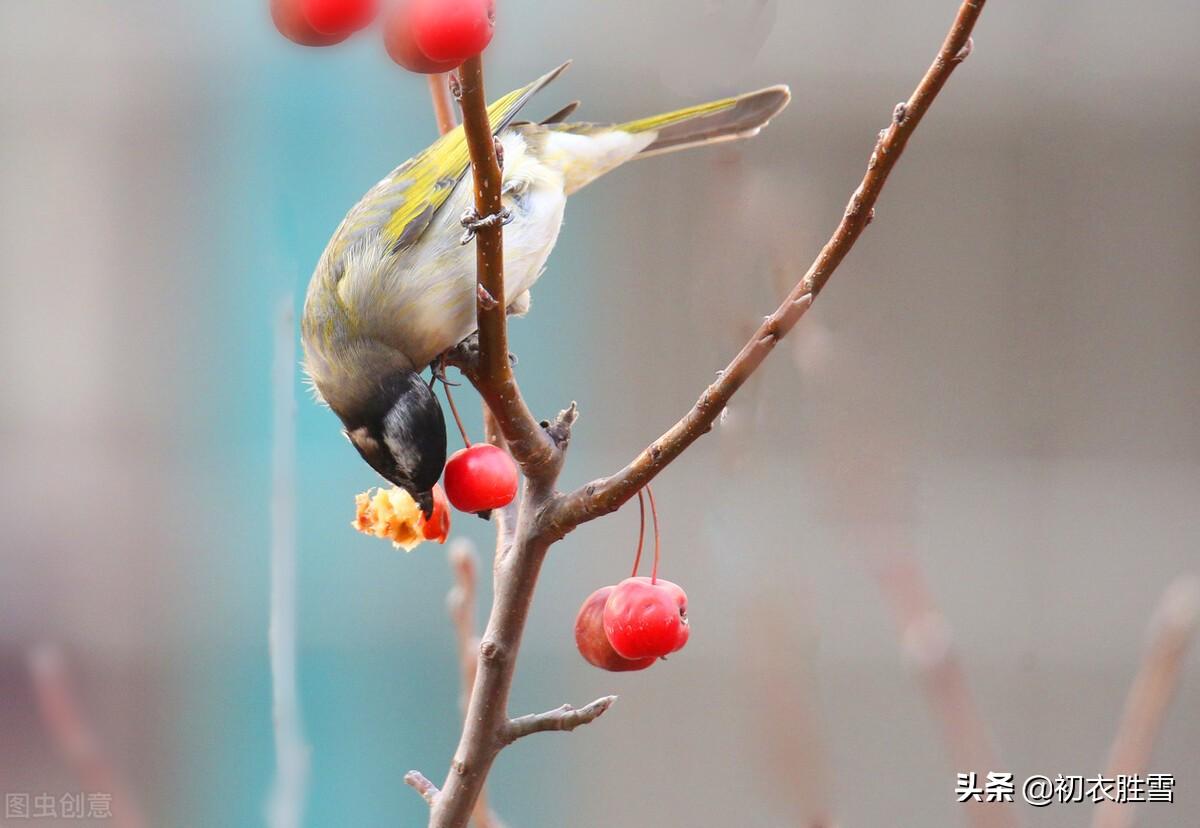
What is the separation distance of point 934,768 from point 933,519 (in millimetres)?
1463

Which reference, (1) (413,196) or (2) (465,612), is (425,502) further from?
(1) (413,196)

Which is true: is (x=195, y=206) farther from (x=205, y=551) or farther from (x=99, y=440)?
(x=205, y=551)

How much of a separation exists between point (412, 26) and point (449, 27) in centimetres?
4

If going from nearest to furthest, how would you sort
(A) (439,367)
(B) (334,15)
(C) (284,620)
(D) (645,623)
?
(B) (334,15) < (C) (284,620) < (D) (645,623) < (A) (439,367)

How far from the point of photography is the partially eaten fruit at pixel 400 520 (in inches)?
83.4

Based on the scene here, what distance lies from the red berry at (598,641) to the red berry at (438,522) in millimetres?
297

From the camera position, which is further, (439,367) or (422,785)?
(439,367)

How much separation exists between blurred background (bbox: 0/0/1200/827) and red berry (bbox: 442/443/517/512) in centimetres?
421

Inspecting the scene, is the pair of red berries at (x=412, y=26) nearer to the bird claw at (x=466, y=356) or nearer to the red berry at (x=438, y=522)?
the bird claw at (x=466, y=356)

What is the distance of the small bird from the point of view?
2885 millimetres

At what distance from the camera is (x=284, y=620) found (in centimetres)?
175

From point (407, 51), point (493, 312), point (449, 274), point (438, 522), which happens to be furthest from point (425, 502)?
point (407, 51)

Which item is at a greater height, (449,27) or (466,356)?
(449,27)

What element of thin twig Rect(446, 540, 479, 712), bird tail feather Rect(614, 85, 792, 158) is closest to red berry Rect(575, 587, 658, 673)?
thin twig Rect(446, 540, 479, 712)
